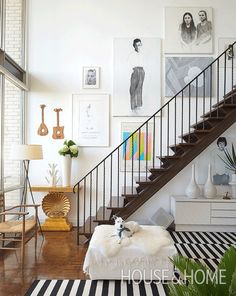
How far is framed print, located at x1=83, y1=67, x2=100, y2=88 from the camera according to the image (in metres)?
5.75

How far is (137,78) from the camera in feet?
19.0

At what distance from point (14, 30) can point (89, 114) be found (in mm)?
2089

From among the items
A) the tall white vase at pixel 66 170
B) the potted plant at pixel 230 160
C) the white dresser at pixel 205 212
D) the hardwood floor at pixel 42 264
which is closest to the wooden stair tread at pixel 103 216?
the hardwood floor at pixel 42 264

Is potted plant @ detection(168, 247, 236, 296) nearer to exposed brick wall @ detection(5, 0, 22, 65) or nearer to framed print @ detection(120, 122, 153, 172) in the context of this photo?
framed print @ detection(120, 122, 153, 172)

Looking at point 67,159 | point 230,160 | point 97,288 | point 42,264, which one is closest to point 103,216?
point 42,264

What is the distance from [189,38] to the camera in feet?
19.0

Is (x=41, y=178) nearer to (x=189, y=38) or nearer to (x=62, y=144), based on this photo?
(x=62, y=144)

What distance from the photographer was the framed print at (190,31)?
5770mm

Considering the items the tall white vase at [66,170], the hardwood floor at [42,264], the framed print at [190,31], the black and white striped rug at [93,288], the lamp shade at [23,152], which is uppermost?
the framed print at [190,31]

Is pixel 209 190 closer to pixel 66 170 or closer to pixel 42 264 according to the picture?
pixel 66 170

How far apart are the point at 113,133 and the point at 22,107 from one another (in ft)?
6.11

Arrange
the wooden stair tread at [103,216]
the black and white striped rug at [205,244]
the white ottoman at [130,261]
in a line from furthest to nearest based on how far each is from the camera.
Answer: the wooden stair tread at [103,216] → the black and white striped rug at [205,244] → the white ottoman at [130,261]

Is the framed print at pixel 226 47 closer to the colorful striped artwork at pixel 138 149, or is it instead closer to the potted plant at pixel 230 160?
the potted plant at pixel 230 160

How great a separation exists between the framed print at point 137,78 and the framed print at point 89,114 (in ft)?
0.78
